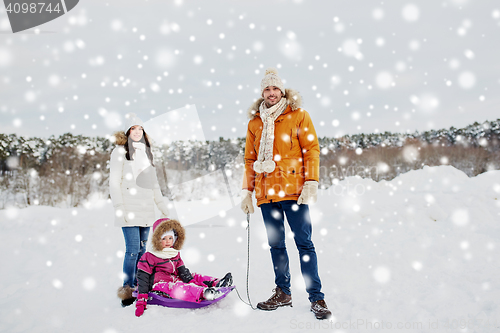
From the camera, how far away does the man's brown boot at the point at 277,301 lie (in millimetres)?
2855

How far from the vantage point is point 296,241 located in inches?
114

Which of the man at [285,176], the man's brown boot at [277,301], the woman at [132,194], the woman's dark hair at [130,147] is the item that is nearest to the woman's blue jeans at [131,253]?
the woman at [132,194]

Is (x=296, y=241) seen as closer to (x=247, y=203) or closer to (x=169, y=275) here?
(x=247, y=203)

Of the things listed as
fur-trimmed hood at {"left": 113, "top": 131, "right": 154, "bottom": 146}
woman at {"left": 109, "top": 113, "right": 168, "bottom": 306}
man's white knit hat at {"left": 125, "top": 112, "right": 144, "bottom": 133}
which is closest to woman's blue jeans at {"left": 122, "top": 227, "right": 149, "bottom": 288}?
woman at {"left": 109, "top": 113, "right": 168, "bottom": 306}

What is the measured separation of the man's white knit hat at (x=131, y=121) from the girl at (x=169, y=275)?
4.20 feet

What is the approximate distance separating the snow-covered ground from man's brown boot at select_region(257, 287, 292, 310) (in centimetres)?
9

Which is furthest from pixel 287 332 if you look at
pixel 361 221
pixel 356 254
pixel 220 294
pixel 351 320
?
pixel 361 221

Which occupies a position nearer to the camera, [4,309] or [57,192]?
[4,309]

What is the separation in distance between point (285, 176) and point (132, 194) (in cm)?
190

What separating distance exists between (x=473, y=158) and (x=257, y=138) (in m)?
27.8

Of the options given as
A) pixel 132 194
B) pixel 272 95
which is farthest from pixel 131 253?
pixel 272 95

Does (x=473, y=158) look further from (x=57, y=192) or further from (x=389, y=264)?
(x=57, y=192)

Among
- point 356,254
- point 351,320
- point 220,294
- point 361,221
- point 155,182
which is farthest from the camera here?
point 361,221

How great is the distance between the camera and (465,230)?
197 inches
